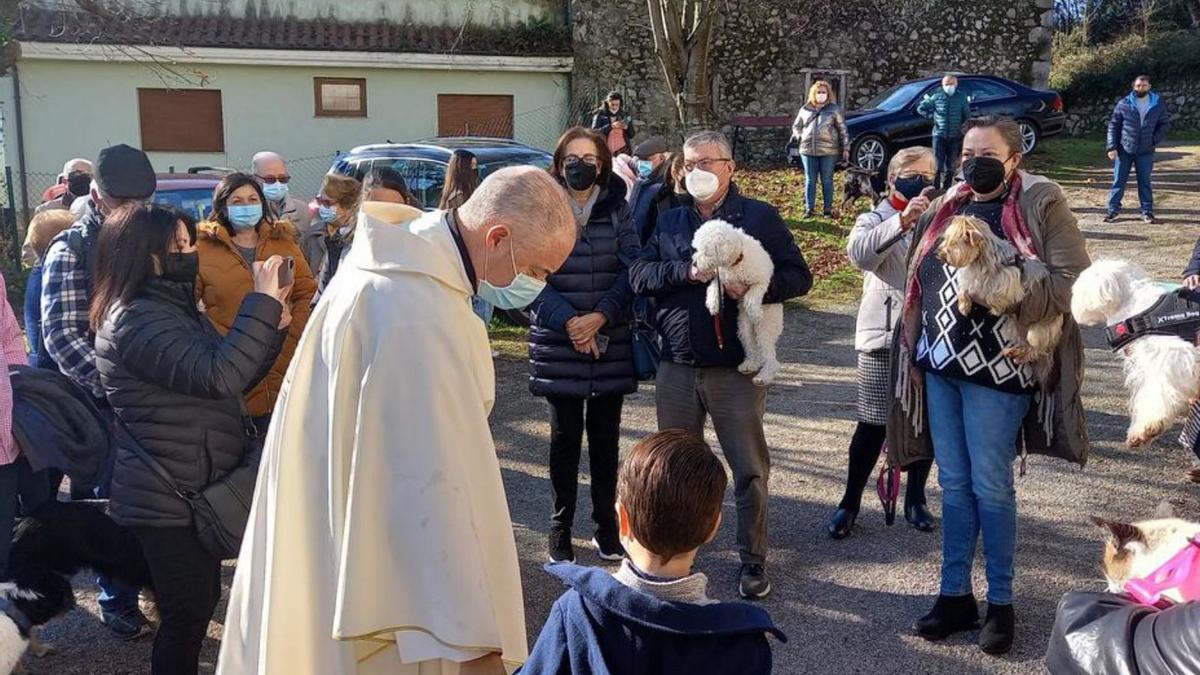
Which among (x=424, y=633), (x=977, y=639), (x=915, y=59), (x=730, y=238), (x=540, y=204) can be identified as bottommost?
(x=977, y=639)

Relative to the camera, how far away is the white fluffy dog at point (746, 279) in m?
4.35

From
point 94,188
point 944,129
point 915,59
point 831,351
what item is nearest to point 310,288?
point 94,188

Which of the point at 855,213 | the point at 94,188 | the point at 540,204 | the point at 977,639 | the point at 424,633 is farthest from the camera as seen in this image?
the point at 855,213

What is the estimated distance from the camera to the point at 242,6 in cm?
2072

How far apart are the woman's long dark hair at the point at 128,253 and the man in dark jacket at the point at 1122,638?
9.06 ft

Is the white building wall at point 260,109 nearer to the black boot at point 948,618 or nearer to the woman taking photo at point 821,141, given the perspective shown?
the woman taking photo at point 821,141

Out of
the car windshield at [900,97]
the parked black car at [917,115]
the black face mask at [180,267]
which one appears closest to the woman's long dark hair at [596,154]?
the black face mask at [180,267]

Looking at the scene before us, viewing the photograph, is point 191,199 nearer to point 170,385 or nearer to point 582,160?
point 582,160

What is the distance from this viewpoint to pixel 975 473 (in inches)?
158

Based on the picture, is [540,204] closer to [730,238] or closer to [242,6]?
[730,238]

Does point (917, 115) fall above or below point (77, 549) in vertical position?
above

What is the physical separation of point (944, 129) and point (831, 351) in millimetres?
7840

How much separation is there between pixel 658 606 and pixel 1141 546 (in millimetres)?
1258

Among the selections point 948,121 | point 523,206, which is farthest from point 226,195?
point 948,121
